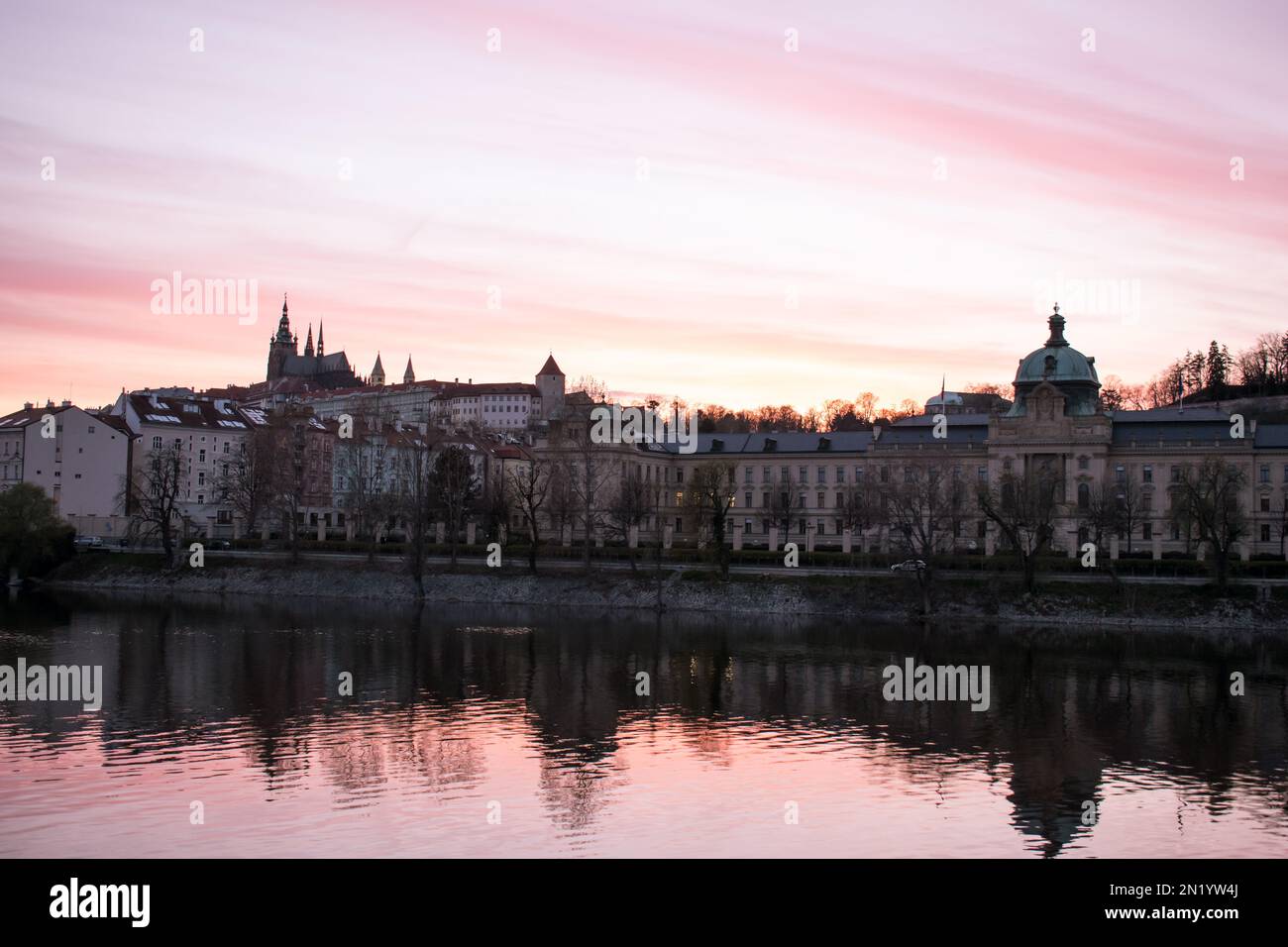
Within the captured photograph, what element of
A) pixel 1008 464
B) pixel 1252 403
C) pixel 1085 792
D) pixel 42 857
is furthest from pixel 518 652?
pixel 1252 403

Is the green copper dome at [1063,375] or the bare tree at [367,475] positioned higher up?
the green copper dome at [1063,375]

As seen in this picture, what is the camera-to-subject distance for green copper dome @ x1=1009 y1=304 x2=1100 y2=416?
322 ft

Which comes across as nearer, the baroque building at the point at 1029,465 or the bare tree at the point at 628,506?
the bare tree at the point at 628,506

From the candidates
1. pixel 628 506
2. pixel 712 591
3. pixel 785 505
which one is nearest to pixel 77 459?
pixel 628 506

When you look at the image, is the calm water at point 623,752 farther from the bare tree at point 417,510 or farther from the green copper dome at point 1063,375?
the green copper dome at point 1063,375

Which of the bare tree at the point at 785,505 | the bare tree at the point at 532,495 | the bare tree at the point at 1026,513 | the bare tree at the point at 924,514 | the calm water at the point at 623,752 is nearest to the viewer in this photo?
the calm water at the point at 623,752

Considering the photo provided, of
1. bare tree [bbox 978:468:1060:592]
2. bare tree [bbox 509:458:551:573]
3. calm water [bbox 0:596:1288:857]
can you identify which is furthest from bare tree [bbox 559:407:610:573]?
calm water [bbox 0:596:1288:857]

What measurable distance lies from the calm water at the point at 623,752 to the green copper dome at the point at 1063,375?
46226mm

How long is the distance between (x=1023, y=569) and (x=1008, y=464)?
1128 inches

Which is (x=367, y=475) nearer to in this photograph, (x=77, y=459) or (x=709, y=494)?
(x=77, y=459)

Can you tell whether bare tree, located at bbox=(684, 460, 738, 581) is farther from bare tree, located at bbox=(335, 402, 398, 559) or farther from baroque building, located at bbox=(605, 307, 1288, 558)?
bare tree, located at bbox=(335, 402, 398, 559)

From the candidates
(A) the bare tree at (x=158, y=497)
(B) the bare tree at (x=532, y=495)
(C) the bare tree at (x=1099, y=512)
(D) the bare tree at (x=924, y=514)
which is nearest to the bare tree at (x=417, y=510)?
(B) the bare tree at (x=532, y=495)

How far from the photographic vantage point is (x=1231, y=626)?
6309 cm

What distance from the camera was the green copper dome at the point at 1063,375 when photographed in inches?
3866
